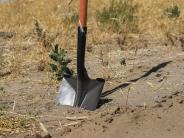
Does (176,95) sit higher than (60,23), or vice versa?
(176,95)

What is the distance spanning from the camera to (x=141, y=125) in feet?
15.6

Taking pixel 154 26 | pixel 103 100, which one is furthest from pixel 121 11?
pixel 103 100

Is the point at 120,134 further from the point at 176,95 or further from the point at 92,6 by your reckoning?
the point at 92,6

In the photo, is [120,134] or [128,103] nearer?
[120,134]

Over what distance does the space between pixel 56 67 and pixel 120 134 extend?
218 cm

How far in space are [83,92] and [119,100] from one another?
13.8 inches

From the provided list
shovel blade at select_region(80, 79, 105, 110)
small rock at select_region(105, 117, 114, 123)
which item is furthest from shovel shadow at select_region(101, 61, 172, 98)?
small rock at select_region(105, 117, 114, 123)

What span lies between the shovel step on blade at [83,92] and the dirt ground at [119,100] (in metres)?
0.09

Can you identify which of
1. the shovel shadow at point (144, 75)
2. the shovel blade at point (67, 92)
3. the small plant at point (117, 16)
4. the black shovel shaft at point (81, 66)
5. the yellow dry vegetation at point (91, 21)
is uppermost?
the black shovel shaft at point (81, 66)

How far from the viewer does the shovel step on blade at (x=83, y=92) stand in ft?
18.5

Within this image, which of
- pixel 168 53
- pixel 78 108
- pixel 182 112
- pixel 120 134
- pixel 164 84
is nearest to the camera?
pixel 120 134

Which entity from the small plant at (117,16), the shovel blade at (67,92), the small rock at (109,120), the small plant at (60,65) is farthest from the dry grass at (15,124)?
the small plant at (117,16)

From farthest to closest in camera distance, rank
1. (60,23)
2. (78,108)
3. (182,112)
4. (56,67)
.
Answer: (60,23), (56,67), (78,108), (182,112)

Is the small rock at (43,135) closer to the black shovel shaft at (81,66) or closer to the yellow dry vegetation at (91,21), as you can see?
the black shovel shaft at (81,66)
